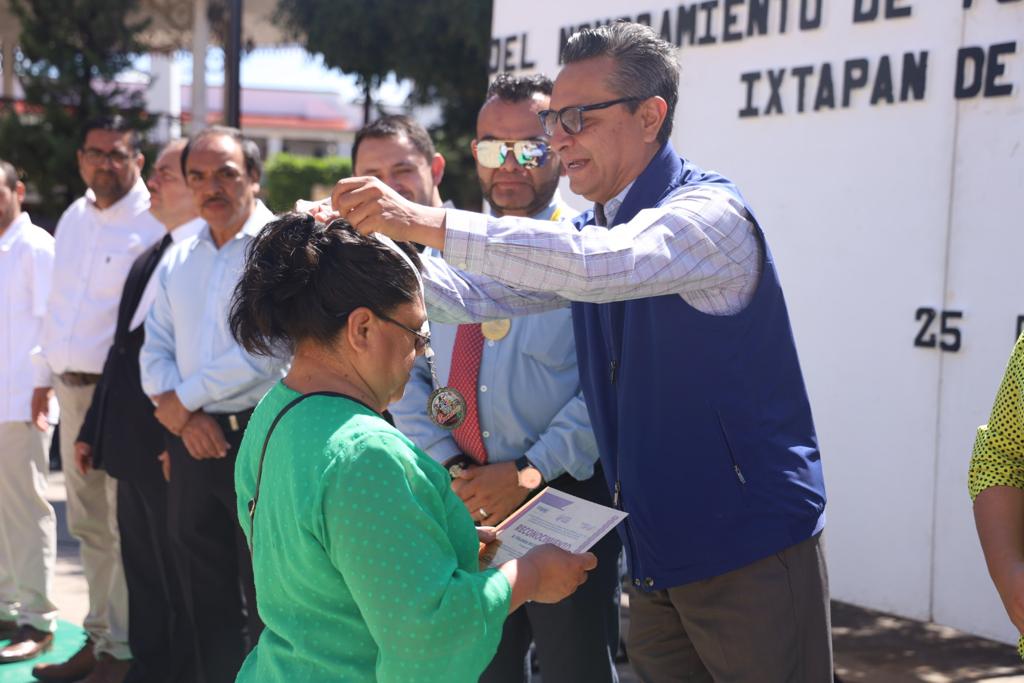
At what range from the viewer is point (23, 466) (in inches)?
230

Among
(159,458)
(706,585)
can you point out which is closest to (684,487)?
(706,585)

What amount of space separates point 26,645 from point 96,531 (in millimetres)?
638

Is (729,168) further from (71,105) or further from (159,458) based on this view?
(71,105)

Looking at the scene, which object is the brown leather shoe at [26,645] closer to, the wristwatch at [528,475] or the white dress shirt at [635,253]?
the wristwatch at [528,475]

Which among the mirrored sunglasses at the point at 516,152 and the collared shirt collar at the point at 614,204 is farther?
the mirrored sunglasses at the point at 516,152

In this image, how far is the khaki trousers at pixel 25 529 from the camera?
228 inches

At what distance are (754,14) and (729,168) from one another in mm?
787

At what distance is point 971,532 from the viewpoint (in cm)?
525

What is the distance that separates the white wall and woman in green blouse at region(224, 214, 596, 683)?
138 inches

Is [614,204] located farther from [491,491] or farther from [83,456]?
[83,456]

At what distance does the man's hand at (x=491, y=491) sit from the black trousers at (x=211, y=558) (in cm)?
135

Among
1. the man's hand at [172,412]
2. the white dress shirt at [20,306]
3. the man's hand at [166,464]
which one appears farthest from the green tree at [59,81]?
the man's hand at [172,412]

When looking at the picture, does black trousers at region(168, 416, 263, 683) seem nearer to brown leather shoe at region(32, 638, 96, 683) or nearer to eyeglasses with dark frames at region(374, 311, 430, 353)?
brown leather shoe at region(32, 638, 96, 683)

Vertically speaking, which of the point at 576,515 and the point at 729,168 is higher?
the point at 729,168
